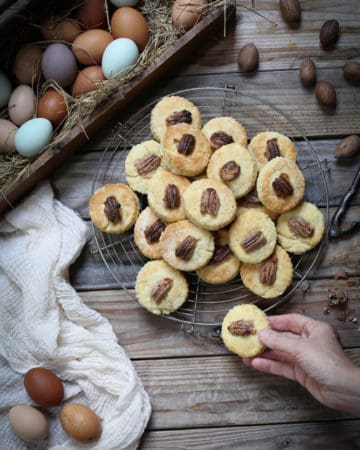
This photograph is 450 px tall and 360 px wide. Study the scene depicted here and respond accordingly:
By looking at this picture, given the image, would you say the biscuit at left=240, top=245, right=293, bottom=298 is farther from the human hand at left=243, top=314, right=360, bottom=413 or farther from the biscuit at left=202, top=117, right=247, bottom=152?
the biscuit at left=202, top=117, right=247, bottom=152

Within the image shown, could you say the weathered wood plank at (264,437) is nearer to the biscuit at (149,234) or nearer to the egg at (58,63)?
the biscuit at (149,234)

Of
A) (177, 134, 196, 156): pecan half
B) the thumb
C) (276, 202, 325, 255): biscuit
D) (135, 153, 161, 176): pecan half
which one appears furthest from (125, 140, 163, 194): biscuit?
the thumb

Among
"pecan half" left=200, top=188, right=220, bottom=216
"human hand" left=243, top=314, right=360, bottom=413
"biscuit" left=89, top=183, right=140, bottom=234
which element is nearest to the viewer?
"human hand" left=243, top=314, right=360, bottom=413

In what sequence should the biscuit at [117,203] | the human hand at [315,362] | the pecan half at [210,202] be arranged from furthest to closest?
the biscuit at [117,203] < the pecan half at [210,202] < the human hand at [315,362]

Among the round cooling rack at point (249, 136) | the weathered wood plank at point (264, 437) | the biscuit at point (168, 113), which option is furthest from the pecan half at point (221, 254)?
the weathered wood plank at point (264, 437)

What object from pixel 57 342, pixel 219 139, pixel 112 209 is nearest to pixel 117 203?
pixel 112 209

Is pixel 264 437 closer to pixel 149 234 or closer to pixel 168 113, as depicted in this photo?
pixel 149 234
